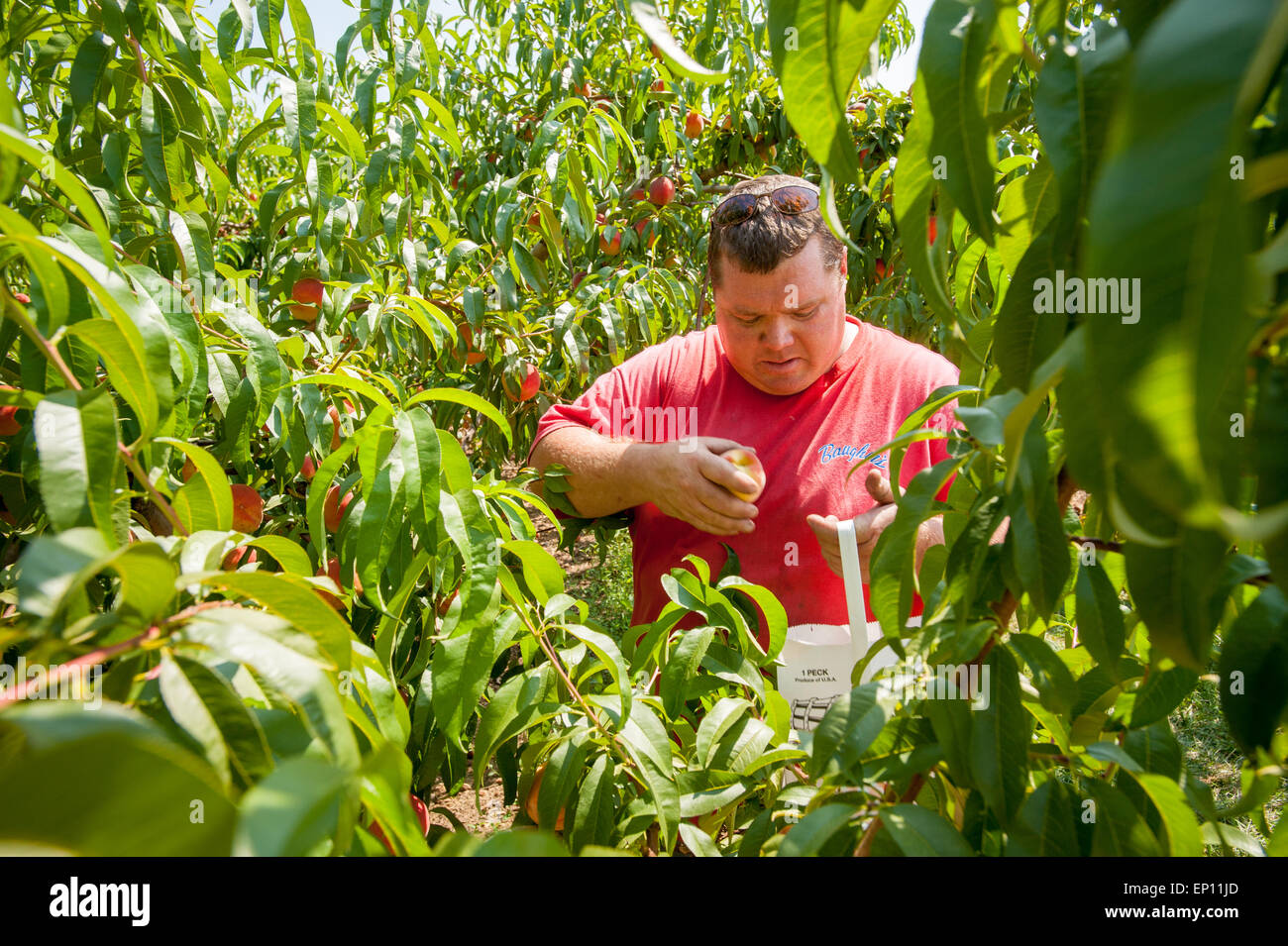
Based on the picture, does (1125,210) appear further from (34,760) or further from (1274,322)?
(34,760)

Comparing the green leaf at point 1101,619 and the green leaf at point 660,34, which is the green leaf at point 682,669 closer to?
the green leaf at point 1101,619

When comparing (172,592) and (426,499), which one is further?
(426,499)

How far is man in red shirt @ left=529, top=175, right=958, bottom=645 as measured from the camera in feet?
5.55

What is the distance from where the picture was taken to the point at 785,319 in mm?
1765

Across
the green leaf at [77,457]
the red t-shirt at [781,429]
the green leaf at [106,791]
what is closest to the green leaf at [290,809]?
the green leaf at [106,791]

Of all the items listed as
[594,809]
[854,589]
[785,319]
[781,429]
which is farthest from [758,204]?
[594,809]

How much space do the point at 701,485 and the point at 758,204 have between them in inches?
26.0

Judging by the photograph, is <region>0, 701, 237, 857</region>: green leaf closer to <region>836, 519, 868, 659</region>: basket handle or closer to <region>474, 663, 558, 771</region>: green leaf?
<region>474, 663, 558, 771</region>: green leaf

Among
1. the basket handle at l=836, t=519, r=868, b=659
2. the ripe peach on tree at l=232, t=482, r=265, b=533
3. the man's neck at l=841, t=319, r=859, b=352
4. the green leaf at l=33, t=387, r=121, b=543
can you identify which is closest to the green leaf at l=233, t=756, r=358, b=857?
the green leaf at l=33, t=387, r=121, b=543

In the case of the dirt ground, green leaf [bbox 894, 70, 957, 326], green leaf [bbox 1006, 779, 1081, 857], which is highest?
green leaf [bbox 894, 70, 957, 326]

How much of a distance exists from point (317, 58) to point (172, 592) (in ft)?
3.90

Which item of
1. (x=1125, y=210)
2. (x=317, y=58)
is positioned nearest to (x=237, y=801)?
(x=1125, y=210)

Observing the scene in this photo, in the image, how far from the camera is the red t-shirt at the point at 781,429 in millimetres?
1722

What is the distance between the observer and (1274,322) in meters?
0.31
